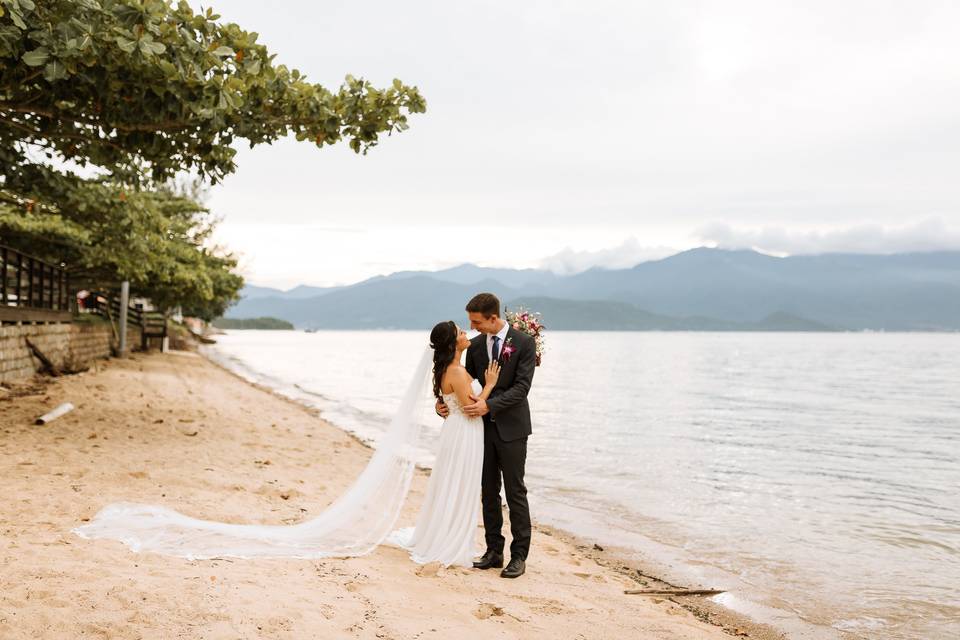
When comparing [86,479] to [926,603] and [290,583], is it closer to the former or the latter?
[290,583]

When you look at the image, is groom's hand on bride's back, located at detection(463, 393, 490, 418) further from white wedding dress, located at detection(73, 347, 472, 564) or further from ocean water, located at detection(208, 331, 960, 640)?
ocean water, located at detection(208, 331, 960, 640)

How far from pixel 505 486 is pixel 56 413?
34.6ft

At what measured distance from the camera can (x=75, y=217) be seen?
605 inches

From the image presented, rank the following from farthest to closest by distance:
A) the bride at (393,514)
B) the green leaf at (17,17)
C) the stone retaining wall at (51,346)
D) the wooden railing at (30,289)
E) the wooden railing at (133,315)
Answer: the wooden railing at (133,315) → the wooden railing at (30,289) → the stone retaining wall at (51,346) → the green leaf at (17,17) → the bride at (393,514)

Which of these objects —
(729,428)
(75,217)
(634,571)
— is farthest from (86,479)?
(729,428)

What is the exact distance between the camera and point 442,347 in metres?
6.65

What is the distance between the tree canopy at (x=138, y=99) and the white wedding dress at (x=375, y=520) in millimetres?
4742

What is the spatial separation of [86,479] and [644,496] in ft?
31.6

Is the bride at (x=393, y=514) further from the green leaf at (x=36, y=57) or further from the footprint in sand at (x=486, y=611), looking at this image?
the green leaf at (x=36, y=57)

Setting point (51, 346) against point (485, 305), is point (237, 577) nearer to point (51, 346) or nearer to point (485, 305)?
point (485, 305)

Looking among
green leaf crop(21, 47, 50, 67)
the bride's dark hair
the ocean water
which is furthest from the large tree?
the ocean water

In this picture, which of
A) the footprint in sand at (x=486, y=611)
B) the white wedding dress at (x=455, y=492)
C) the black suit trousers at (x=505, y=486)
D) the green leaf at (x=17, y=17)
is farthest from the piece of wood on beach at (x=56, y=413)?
the footprint in sand at (x=486, y=611)

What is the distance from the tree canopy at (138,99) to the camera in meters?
8.32

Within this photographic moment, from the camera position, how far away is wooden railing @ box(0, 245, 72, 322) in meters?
17.6
